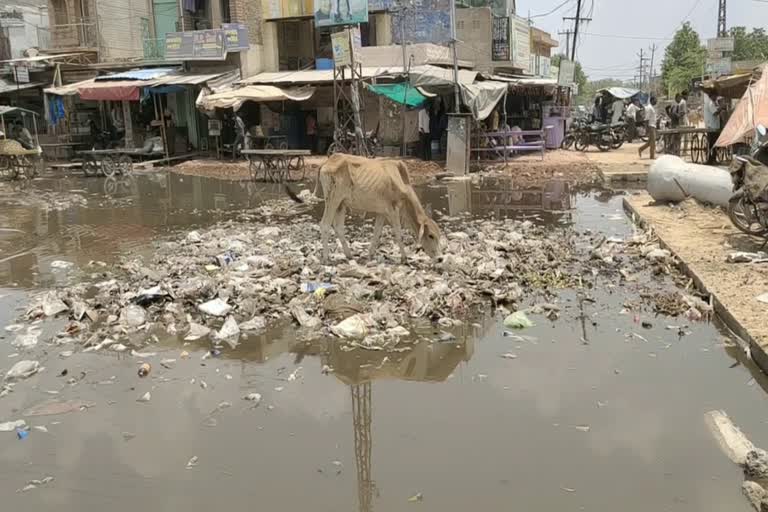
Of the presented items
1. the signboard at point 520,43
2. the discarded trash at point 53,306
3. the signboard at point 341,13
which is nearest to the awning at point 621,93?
the signboard at point 520,43

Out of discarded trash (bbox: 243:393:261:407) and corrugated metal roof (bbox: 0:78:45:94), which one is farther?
corrugated metal roof (bbox: 0:78:45:94)

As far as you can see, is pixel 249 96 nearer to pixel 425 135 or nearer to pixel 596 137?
pixel 425 135

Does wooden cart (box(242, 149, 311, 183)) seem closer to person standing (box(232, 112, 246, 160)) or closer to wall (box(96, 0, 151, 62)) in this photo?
person standing (box(232, 112, 246, 160))

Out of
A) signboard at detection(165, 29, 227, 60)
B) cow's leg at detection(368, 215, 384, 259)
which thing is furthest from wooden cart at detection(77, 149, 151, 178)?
cow's leg at detection(368, 215, 384, 259)

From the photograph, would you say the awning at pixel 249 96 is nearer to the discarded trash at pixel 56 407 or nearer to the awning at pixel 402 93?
the awning at pixel 402 93

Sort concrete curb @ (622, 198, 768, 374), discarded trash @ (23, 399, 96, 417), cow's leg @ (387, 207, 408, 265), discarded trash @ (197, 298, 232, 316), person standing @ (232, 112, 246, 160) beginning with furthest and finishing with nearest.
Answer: person standing @ (232, 112, 246, 160), cow's leg @ (387, 207, 408, 265), discarded trash @ (197, 298, 232, 316), concrete curb @ (622, 198, 768, 374), discarded trash @ (23, 399, 96, 417)

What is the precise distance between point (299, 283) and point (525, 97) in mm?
19635

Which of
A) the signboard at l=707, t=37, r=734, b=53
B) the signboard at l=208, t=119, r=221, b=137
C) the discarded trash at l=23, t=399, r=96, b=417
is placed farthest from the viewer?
the signboard at l=707, t=37, r=734, b=53

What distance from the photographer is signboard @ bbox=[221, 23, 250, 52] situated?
23797 mm

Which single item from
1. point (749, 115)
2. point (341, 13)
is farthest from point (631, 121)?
point (749, 115)

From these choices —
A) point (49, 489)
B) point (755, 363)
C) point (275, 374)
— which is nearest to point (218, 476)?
point (49, 489)

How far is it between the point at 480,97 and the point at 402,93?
99.0 inches

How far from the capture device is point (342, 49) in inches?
743

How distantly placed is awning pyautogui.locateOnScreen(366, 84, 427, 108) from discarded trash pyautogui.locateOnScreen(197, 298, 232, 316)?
46.9 feet
